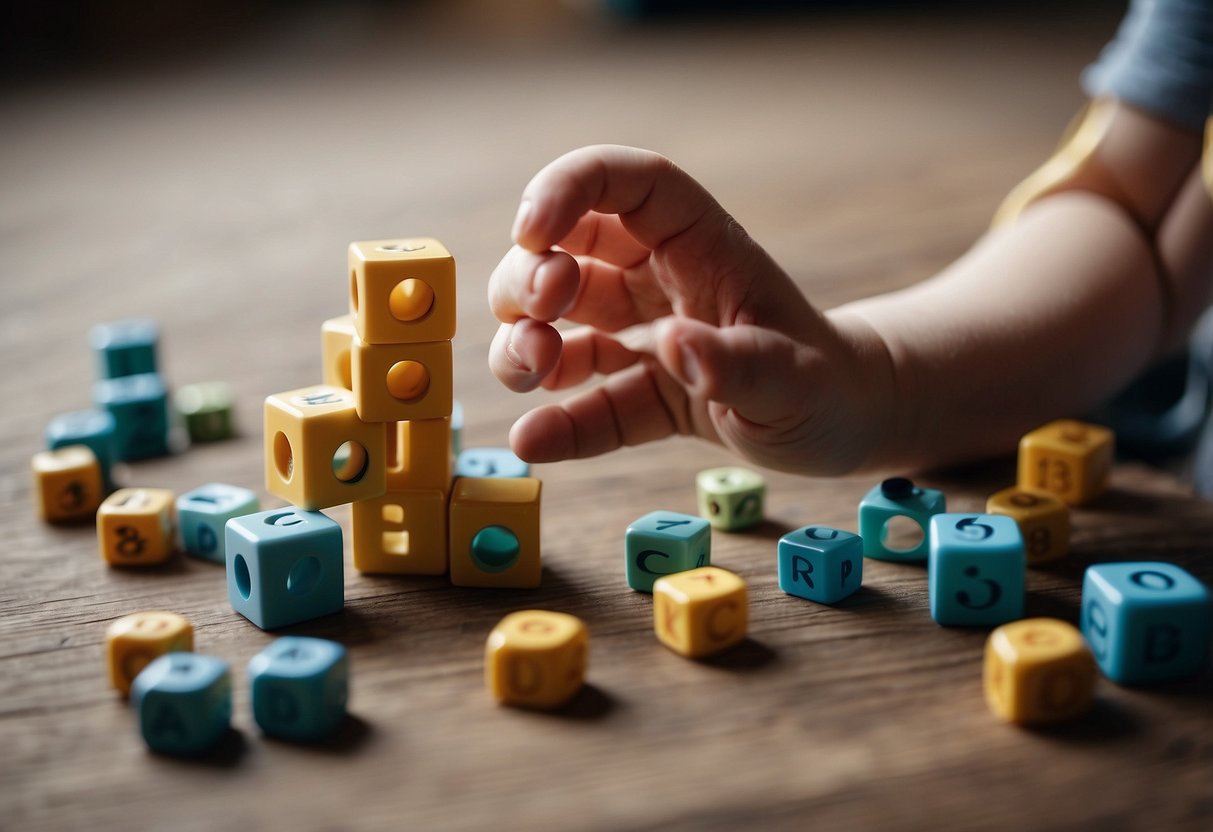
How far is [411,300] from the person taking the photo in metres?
0.86

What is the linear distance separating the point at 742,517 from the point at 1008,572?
0.75ft

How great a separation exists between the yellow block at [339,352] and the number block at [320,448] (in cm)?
4

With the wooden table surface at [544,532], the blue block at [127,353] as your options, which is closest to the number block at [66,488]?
the wooden table surface at [544,532]

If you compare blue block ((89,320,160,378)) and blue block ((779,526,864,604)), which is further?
blue block ((89,320,160,378))

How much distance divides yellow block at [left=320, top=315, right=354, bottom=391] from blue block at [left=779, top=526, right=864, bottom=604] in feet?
1.13

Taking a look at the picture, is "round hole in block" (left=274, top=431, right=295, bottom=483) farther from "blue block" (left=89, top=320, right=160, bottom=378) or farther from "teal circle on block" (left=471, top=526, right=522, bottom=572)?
"blue block" (left=89, top=320, right=160, bottom=378)

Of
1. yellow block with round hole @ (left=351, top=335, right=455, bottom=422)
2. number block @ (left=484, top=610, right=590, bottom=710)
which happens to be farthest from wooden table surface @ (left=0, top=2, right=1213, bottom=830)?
yellow block with round hole @ (left=351, top=335, right=455, bottom=422)

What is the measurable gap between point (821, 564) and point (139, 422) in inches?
26.1

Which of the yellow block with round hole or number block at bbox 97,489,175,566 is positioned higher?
the yellow block with round hole

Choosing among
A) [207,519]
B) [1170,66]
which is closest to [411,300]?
[207,519]

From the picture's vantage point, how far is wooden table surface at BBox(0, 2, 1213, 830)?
63cm

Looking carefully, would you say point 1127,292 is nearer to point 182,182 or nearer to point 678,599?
point 678,599

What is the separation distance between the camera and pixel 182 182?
6.72 feet

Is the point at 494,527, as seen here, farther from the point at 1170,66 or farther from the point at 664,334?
the point at 1170,66
